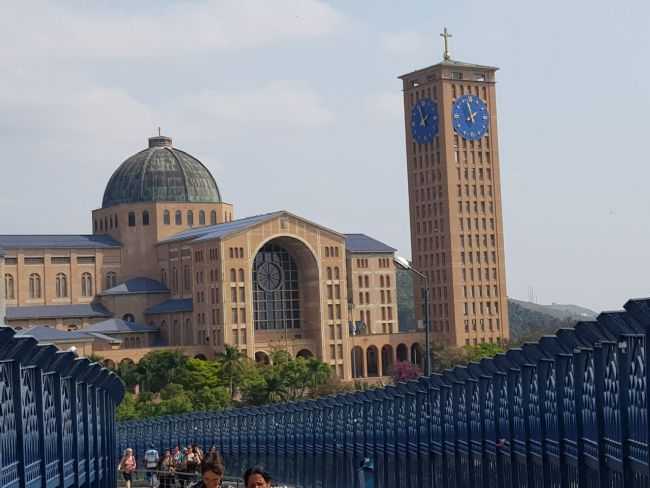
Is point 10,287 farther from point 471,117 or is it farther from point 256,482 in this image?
point 256,482

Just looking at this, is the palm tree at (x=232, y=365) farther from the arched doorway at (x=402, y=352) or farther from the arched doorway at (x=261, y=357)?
the arched doorway at (x=402, y=352)

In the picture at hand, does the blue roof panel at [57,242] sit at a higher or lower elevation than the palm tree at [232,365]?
higher

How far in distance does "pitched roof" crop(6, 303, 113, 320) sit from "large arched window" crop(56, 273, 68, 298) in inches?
51.5

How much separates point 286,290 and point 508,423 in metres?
104

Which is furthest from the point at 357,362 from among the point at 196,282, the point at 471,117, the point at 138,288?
the point at 471,117

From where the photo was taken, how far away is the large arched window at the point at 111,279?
418 feet

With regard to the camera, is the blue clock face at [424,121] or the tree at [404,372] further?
the blue clock face at [424,121]

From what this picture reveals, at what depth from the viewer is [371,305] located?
422ft

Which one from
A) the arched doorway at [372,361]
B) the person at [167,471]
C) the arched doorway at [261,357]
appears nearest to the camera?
the person at [167,471]

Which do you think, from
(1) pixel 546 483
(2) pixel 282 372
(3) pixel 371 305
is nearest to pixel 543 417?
(1) pixel 546 483

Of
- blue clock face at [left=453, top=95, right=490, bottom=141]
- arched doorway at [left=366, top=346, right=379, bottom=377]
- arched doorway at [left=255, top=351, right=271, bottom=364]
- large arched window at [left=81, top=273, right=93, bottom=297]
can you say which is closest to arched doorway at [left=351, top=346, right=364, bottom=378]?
arched doorway at [left=366, top=346, right=379, bottom=377]

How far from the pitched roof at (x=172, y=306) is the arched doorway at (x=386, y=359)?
57.9 feet

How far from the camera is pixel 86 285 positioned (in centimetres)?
12631

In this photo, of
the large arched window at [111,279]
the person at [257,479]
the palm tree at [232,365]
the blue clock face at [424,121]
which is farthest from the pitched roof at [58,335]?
the person at [257,479]
